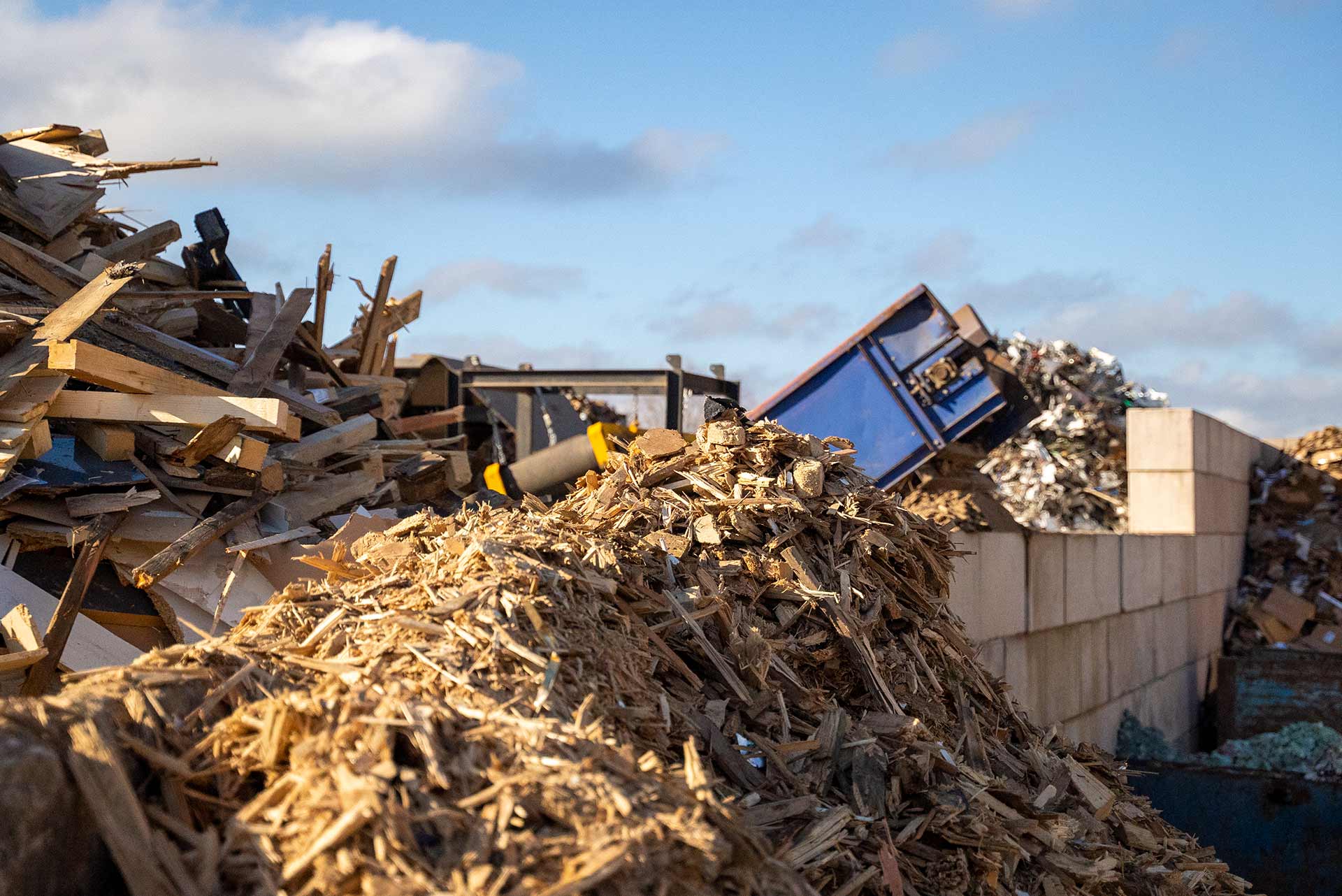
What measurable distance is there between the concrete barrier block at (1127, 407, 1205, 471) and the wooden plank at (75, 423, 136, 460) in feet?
30.9

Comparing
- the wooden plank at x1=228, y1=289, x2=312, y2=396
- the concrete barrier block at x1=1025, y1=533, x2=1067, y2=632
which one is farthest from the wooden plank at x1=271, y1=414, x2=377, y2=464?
the concrete barrier block at x1=1025, y1=533, x2=1067, y2=632

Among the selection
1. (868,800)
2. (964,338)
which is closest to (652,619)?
(868,800)

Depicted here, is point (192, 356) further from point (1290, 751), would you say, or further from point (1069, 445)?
point (1069, 445)

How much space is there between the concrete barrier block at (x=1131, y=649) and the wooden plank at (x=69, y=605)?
729cm

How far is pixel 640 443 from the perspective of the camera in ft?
13.8

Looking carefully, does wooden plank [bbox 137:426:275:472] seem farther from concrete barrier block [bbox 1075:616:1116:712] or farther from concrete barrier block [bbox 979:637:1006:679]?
concrete barrier block [bbox 1075:616:1116:712]

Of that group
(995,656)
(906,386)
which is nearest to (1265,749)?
(995,656)

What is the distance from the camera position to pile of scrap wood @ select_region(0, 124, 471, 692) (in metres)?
4.78

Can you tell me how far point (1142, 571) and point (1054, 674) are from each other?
268 cm

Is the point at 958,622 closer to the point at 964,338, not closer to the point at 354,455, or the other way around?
the point at 354,455

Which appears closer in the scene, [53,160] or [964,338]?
[53,160]

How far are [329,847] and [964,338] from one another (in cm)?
754

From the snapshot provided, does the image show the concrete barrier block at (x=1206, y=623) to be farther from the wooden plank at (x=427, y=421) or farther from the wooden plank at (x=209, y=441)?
the wooden plank at (x=209, y=441)

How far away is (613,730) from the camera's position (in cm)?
274
